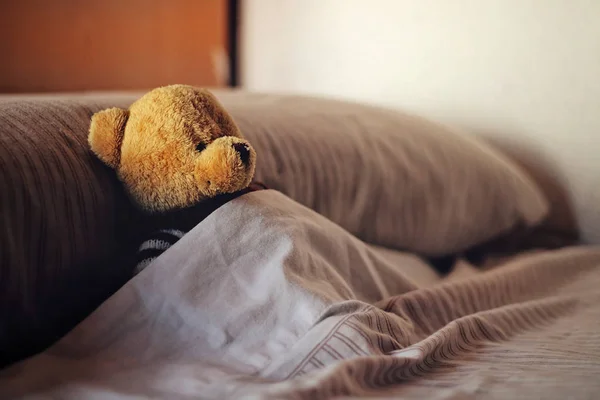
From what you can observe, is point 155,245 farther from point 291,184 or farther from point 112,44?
point 112,44

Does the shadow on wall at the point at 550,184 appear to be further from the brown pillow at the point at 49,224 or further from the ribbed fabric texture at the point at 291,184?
the brown pillow at the point at 49,224

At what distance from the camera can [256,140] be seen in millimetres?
859

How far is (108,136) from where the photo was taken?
665mm

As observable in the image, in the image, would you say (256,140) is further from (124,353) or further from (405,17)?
(405,17)

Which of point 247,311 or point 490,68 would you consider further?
point 490,68

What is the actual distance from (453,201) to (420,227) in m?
0.08

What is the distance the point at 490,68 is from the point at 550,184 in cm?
29

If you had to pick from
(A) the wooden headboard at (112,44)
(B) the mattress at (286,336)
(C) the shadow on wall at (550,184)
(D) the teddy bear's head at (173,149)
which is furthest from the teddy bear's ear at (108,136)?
(A) the wooden headboard at (112,44)

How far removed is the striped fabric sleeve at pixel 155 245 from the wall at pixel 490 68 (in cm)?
92

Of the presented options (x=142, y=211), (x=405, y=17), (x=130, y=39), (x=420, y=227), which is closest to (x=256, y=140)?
(x=142, y=211)

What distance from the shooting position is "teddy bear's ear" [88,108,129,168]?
665 mm

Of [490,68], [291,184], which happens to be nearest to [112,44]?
[490,68]

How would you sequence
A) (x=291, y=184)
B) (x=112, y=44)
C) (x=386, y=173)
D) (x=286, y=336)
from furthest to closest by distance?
1. (x=112, y=44)
2. (x=386, y=173)
3. (x=291, y=184)
4. (x=286, y=336)

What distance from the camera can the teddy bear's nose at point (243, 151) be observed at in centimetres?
61
